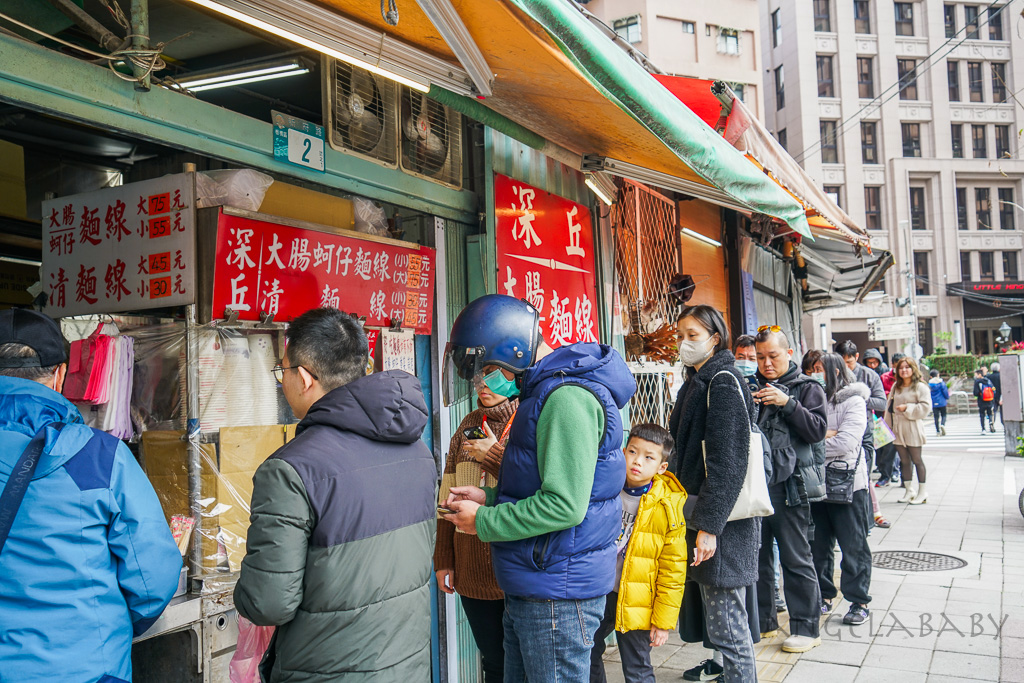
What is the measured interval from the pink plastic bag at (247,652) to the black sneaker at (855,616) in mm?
4241

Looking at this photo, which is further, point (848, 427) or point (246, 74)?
point (848, 427)

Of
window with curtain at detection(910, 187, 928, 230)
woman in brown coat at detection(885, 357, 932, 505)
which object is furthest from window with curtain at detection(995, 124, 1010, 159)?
woman in brown coat at detection(885, 357, 932, 505)

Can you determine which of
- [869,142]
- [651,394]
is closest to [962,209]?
[869,142]

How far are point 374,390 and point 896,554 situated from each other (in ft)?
23.0

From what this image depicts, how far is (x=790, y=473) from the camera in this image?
4707 mm

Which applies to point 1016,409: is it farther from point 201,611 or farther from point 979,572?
point 201,611

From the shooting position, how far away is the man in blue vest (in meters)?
2.42

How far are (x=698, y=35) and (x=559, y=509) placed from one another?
34.1 m

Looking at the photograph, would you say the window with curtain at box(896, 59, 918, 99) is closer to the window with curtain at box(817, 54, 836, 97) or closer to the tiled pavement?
the window with curtain at box(817, 54, 836, 97)

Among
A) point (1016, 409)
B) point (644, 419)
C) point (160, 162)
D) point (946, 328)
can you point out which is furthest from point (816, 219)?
point (946, 328)

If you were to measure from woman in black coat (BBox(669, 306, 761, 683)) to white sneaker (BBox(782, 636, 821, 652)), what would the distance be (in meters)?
1.41

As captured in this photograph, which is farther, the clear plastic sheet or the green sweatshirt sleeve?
the clear plastic sheet

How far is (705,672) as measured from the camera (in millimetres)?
4582

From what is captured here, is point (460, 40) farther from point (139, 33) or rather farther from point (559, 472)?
point (559, 472)
